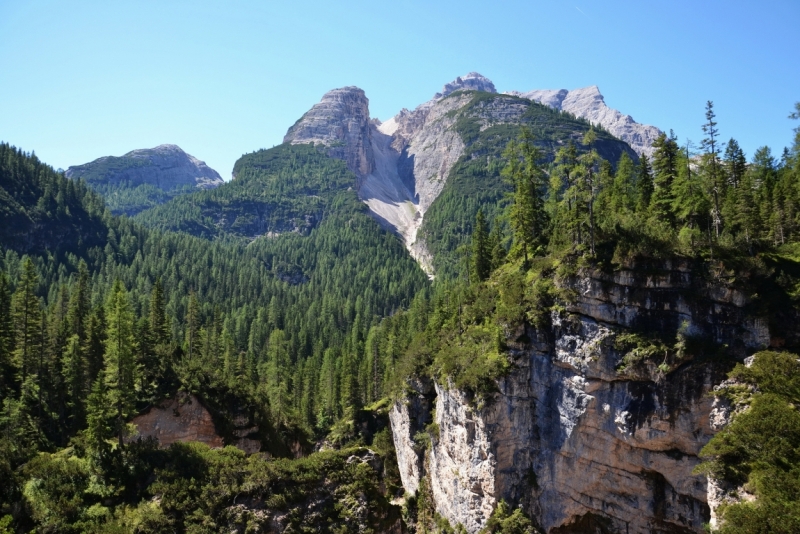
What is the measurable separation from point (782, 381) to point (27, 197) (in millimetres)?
168222

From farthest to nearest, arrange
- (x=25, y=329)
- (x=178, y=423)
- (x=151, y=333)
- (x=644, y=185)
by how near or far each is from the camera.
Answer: (x=644, y=185)
(x=151, y=333)
(x=178, y=423)
(x=25, y=329)

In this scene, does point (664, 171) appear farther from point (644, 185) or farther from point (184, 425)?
point (184, 425)

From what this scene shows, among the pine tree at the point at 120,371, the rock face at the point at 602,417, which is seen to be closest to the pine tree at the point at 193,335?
the pine tree at the point at 120,371

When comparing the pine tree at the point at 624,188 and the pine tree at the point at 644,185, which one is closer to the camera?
the pine tree at the point at 624,188

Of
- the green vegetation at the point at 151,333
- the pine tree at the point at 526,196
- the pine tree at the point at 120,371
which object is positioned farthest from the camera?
the pine tree at the point at 526,196

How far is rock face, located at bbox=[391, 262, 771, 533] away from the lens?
124 ft

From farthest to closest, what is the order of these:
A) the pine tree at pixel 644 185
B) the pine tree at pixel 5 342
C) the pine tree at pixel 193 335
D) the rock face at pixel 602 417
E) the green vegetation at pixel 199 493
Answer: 1. the pine tree at pixel 193 335
2. the pine tree at pixel 644 185
3. the pine tree at pixel 5 342
4. the green vegetation at pixel 199 493
5. the rock face at pixel 602 417

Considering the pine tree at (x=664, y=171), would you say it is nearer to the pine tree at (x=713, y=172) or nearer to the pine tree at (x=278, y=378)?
the pine tree at (x=713, y=172)

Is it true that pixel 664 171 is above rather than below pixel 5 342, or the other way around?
above

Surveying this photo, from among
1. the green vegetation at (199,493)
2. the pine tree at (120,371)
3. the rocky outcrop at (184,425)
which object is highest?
the pine tree at (120,371)

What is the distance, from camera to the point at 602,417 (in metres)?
41.1

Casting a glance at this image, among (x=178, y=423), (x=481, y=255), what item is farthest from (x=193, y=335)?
(x=481, y=255)

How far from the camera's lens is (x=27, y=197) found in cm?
13862

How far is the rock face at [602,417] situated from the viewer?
3784 cm
